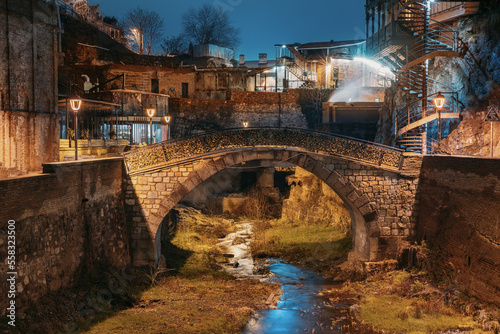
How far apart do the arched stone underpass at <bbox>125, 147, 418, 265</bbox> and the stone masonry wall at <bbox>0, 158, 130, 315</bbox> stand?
0.74 metres

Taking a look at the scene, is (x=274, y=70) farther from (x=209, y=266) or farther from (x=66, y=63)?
(x=209, y=266)

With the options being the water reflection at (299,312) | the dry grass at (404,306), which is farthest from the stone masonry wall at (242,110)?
the dry grass at (404,306)

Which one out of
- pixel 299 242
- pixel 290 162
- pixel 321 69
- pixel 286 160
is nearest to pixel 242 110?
pixel 321 69

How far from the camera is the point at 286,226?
24000 mm

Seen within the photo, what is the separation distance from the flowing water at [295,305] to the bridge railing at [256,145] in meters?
4.87

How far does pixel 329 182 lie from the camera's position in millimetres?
15430

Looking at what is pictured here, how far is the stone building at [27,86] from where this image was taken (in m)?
14.0

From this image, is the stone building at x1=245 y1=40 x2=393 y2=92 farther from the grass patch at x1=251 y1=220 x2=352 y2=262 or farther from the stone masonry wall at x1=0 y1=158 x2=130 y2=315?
the stone masonry wall at x1=0 y1=158 x2=130 y2=315

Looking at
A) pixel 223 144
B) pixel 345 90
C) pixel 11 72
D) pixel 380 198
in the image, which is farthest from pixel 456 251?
pixel 345 90

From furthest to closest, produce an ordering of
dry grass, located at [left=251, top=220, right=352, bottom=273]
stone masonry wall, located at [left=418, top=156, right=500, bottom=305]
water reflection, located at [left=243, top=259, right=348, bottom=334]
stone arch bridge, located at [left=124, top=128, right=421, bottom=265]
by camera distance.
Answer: dry grass, located at [left=251, top=220, right=352, bottom=273] → stone arch bridge, located at [left=124, top=128, right=421, bottom=265] → water reflection, located at [left=243, top=259, right=348, bottom=334] → stone masonry wall, located at [left=418, top=156, right=500, bottom=305]

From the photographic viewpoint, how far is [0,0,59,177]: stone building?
46.1 feet

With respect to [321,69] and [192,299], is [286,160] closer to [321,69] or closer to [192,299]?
[192,299]

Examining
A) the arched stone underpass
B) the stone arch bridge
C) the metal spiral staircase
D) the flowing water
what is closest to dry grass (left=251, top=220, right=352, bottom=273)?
the flowing water

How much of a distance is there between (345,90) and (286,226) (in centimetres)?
1658
